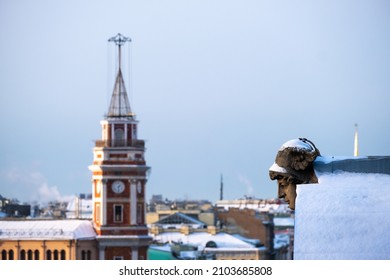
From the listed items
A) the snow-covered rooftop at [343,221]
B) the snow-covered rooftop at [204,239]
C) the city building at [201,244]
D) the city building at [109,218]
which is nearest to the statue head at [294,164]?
the snow-covered rooftop at [343,221]

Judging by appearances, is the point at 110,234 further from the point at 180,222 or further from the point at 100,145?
the point at 180,222

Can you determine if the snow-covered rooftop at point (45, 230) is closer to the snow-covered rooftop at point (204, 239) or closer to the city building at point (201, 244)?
the city building at point (201, 244)

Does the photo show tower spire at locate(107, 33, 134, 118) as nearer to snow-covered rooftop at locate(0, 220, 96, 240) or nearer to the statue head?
snow-covered rooftop at locate(0, 220, 96, 240)

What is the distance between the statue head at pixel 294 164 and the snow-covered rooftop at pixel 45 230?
33.4 meters

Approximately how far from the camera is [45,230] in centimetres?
3850

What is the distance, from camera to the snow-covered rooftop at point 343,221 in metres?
4.22

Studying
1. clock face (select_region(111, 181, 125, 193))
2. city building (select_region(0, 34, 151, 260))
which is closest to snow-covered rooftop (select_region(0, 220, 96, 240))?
city building (select_region(0, 34, 151, 260))

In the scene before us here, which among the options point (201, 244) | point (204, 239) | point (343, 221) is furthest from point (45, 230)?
point (343, 221)

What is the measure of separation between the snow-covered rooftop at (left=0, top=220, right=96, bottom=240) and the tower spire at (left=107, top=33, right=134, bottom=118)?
2340 mm

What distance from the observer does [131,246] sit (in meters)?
37.9

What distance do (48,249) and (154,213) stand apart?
74.5 feet

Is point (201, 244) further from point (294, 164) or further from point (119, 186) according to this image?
point (294, 164)
